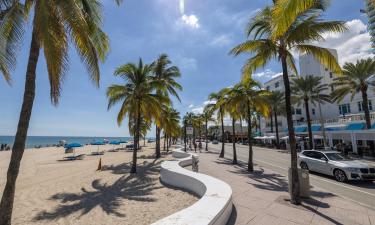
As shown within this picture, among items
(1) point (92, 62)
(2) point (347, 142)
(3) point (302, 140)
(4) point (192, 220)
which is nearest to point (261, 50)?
(1) point (92, 62)

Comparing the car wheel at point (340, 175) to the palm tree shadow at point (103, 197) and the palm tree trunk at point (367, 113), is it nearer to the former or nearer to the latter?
the palm tree shadow at point (103, 197)

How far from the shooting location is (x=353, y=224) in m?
6.13

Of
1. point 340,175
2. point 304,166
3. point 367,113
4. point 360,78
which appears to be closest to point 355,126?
point 367,113

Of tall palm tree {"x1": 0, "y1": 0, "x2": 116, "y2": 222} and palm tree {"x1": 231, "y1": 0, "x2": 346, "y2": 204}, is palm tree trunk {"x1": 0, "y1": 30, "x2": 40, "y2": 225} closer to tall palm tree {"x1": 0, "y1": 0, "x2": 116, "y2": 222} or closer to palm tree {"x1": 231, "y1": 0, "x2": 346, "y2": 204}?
tall palm tree {"x1": 0, "y1": 0, "x2": 116, "y2": 222}

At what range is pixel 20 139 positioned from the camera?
6152mm

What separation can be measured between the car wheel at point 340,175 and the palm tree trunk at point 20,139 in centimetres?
1460

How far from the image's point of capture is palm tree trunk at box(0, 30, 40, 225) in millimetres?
6039

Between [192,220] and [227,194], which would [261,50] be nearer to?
[227,194]

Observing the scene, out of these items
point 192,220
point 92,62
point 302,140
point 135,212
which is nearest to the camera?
point 192,220

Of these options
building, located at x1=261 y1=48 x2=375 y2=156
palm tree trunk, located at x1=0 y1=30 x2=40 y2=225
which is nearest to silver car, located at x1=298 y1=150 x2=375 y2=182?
building, located at x1=261 y1=48 x2=375 y2=156

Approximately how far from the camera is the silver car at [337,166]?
39.2 ft

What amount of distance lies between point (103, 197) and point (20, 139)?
206 inches

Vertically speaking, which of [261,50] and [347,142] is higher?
[261,50]

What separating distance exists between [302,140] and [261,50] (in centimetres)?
3505
